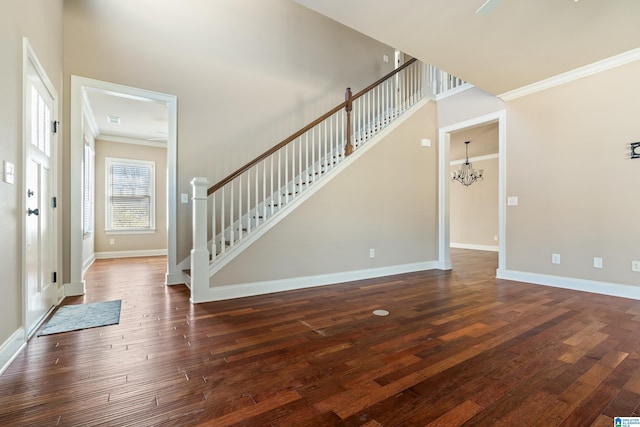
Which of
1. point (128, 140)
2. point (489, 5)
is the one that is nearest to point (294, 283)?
point (489, 5)

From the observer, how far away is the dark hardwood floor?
1.40 meters

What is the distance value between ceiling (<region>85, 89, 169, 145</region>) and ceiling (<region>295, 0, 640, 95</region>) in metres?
3.23

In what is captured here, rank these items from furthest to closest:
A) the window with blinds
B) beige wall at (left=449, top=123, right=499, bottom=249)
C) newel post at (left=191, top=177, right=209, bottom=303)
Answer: beige wall at (left=449, top=123, right=499, bottom=249), the window with blinds, newel post at (left=191, top=177, right=209, bottom=303)

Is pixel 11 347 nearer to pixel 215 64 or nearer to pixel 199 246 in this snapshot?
pixel 199 246

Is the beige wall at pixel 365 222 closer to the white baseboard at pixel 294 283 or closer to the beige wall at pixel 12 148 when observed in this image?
the white baseboard at pixel 294 283

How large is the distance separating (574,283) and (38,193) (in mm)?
5856

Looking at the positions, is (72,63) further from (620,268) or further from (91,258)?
(620,268)

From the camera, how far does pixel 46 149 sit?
2887mm

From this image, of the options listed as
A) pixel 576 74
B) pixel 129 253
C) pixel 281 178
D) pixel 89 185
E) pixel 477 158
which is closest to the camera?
pixel 576 74

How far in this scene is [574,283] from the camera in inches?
149

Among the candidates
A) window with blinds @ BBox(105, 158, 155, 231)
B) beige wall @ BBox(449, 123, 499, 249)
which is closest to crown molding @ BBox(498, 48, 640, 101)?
beige wall @ BBox(449, 123, 499, 249)

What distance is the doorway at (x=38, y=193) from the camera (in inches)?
88.4

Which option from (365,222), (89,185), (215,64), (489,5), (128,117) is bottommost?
(365,222)

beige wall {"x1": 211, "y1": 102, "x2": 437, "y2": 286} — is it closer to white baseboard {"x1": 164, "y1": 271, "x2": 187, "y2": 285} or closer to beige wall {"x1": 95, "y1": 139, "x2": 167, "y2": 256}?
white baseboard {"x1": 164, "y1": 271, "x2": 187, "y2": 285}
